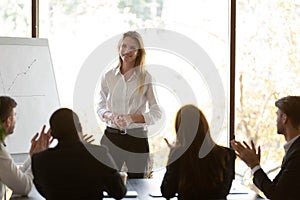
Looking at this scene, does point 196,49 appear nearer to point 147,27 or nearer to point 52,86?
point 147,27

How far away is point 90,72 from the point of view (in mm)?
4867

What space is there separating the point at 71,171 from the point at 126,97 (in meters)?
1.33

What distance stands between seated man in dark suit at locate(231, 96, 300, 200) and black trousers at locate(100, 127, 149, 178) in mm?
942

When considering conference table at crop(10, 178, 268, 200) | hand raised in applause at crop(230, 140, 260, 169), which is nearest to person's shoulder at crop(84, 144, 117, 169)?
conference table at crop(10, 178, 268, 200)

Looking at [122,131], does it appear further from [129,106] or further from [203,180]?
[203,180]

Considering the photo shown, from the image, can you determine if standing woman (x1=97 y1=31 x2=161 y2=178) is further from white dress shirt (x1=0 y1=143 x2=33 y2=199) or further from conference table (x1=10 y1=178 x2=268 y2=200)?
white dress shirt (x1=0 y1=143 x2=33 y2=199)

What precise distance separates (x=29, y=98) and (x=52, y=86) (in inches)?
9.1

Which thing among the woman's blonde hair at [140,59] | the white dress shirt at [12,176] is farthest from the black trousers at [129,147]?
the white dress shirt at [12,176]

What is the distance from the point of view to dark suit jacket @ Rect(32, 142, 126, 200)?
2695 mm

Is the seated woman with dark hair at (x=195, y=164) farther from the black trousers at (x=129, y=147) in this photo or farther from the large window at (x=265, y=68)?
the large window at (x=265, y=68)

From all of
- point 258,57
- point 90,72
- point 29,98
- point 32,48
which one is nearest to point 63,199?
point 29,98

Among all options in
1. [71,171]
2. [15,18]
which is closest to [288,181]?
[71,171]

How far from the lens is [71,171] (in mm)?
2695

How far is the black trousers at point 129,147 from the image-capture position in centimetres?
383
